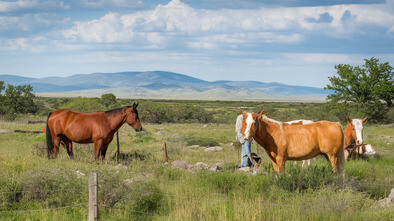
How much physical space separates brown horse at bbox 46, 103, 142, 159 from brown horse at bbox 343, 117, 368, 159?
7209mm

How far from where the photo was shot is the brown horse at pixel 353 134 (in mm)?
13766

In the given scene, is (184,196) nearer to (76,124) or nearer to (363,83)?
(76,124)

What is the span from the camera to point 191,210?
7.98m

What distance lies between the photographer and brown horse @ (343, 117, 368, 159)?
542 inches

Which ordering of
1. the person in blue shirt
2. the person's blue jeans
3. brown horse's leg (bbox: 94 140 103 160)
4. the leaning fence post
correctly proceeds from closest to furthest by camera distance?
the leaning fence post → brown horse's leg (bbox: 94 140 103 160) → the person in blue shirt → the person's blue jeans

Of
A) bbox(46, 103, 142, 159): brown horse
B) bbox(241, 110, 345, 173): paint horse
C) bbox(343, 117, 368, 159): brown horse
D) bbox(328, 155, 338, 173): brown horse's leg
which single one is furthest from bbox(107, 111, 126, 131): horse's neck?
bbox(343, 117, 368, 159): brown horse

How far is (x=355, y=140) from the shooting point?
46.8 feet

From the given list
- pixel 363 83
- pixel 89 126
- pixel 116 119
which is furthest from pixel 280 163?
pixel 363 83

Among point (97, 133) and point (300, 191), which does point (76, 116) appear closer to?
point (97, 133)

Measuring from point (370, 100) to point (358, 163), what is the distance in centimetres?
3436

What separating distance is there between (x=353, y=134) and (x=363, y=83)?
111 ft

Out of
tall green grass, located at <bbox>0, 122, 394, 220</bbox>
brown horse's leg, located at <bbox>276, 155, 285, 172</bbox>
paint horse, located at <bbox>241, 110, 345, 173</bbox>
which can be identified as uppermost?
paint horse, located at <bbox>241, 110, 345, 173</bbox>

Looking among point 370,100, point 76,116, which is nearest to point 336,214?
point 76,116

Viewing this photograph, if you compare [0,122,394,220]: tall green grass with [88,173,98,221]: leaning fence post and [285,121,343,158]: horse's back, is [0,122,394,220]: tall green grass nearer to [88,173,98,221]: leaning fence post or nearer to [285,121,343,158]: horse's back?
[285,121,343,158]: horse's back
